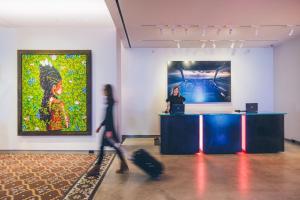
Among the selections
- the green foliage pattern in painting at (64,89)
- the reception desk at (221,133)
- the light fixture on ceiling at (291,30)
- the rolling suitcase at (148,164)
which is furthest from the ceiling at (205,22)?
the rolling suitcase at (148,164)

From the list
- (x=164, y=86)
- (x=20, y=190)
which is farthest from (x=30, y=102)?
(x=164, y=86)

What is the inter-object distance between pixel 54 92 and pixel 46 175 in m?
2.65

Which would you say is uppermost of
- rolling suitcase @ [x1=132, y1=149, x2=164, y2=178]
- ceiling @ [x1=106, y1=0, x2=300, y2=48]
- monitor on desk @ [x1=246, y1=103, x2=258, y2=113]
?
ceiling @ [x1=106, y1=0, x2=300, y2=48]

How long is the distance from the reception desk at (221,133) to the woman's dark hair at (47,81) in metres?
2.83

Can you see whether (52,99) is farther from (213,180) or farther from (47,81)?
(213,180)

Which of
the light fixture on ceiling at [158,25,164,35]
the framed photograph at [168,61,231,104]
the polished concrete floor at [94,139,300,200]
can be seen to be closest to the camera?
the polished concrete floor at [94,139,300,200]

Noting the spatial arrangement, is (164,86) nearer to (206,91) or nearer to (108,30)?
(206,91)

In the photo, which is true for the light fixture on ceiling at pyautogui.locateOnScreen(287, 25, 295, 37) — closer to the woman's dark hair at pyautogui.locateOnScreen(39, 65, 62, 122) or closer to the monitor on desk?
the monitor on desk

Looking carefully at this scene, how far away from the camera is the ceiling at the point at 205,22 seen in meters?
5.70

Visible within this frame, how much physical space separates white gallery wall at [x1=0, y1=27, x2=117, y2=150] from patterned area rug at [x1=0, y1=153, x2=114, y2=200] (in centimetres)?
34

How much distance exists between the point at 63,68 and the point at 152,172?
382cm

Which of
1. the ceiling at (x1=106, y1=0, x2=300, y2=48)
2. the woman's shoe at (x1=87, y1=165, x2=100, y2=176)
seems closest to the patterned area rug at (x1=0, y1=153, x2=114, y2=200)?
the woman's shoe at (x1=87, y1=165, x2=100, y2=176)

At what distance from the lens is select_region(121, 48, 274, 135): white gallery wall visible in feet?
35.1

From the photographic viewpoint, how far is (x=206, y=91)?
10.6 metres
